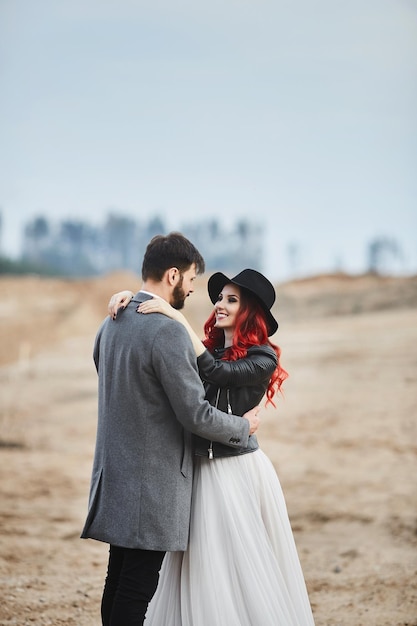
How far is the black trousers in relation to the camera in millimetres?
2801

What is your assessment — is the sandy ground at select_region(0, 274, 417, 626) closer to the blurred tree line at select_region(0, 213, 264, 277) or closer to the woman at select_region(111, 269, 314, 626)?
the woman at select_region(111, 269, 314, 626)

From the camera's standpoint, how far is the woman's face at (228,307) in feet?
10.7

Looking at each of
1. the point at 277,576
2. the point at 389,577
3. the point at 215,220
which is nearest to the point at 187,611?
the point at 277,576

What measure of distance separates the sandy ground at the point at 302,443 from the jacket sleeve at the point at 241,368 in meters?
2.11

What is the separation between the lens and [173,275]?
115 inches

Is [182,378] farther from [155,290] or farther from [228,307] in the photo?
[228,307]

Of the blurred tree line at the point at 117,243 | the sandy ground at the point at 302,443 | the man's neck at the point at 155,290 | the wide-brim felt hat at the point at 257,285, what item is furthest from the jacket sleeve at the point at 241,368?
the blurred tree line at the point at 117,243

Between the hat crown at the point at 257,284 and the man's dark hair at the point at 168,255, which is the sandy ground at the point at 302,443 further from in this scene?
the man's dark hair at the point at 168,255

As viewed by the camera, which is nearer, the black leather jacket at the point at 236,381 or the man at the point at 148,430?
the man at the point at 148,430

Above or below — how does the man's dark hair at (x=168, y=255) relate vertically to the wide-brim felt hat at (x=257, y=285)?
above

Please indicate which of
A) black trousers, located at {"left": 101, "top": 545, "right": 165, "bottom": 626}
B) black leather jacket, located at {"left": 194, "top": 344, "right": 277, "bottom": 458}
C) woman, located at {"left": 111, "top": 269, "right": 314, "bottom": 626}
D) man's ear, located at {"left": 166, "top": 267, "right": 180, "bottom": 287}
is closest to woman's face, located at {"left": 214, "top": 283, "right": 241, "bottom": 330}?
woman, located at {"left": 111, "top": 269, "right": 314, "bottom": 626}

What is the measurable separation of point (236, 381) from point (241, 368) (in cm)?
5

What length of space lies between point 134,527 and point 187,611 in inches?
19.9

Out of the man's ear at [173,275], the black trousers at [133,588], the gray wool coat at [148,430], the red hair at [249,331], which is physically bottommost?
the black trousers at [133,588]
